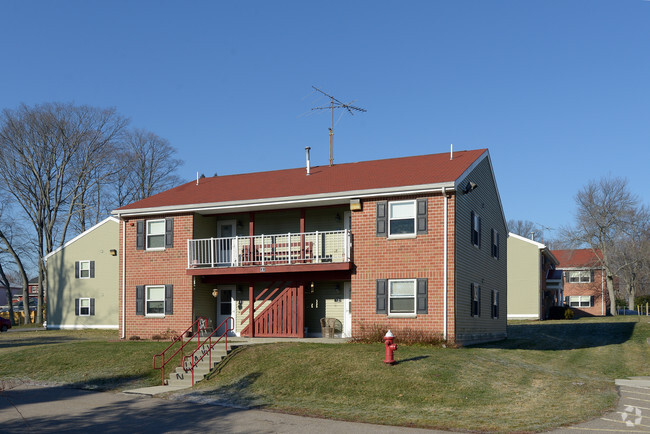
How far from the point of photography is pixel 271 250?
79.6 feet

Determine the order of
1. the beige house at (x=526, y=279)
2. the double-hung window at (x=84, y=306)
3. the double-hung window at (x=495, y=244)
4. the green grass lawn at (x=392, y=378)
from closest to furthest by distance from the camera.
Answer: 1. the green grass lawn at (x=392, y=378)
2. the double-hung window at (x=495, y=244)
3. the double-hung window at (x=84, y=306)
4. the beige house at (x=526, y=279)

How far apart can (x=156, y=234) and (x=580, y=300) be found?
48.2 m

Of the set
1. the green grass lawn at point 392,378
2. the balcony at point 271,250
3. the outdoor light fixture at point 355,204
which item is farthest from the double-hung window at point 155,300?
the outdoor light fixture at point 355,204

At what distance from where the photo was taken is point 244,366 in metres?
17.7

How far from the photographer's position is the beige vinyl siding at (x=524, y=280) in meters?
44.2

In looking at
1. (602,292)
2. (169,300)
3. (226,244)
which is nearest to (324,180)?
(226,244)

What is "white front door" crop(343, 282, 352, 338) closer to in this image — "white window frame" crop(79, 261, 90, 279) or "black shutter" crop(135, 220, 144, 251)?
"black shutter" crop(135, 220, 144, 251)

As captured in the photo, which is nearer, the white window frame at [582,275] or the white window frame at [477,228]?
the white window frame at [477,228]

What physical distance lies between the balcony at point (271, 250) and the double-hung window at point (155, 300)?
6.01 feet

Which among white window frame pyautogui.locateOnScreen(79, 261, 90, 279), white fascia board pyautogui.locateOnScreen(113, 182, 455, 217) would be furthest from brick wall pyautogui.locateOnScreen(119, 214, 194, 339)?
white window frame pyautogui.locateOnScreen(79, 261, 90, 279)

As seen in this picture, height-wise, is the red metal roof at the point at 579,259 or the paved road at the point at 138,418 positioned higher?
the red metal roof at the point at 579,259

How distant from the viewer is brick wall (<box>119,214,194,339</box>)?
24.9 meters

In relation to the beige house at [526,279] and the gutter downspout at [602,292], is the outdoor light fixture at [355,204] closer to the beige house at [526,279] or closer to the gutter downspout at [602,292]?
the beige house at [526,279]

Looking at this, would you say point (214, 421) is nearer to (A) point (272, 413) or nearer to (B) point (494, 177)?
(A) point (272, 413)
